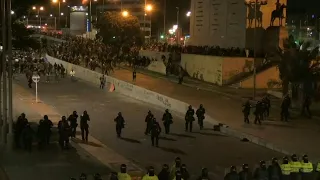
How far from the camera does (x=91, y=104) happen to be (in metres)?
32.4

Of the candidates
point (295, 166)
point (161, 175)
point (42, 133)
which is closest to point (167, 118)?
point (42, 133)

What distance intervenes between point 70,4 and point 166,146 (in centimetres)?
12738

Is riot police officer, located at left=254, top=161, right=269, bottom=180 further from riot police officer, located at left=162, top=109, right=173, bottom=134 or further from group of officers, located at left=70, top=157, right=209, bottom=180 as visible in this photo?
riot police officer, located at left=162, top=109, right=173, bottom=134

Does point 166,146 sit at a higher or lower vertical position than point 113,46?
lower

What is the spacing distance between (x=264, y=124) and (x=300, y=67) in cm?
473

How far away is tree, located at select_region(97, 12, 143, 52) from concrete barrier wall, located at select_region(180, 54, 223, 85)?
20.1 metres

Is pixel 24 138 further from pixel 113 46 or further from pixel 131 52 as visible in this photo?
pixel 113 46

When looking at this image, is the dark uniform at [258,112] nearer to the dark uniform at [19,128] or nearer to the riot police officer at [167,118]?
the riot police officer at [167,118]

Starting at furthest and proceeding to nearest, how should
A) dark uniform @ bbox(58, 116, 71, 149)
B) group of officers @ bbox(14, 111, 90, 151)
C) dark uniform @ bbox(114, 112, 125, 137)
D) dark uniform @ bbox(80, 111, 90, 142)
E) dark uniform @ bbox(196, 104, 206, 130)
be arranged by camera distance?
dark uniform @ bbox(196, 104, 206, 130) < dark uniform @ bbox(114, 112, 125, 137) < dark uniform @ bbox(80, 111, 90, 142) < dark uniform @ bbox(58, 116, 71, 149) < group of officers @ bbox(14, 111, 90, 151)

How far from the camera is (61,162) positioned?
53.6 ft

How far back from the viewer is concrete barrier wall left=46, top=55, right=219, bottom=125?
92.6ft

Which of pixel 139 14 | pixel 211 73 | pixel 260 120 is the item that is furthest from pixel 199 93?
pixel 139 14

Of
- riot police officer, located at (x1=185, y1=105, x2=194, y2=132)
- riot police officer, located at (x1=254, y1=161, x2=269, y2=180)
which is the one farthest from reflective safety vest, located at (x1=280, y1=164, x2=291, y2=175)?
riot police officer, located at (x1=185, y1=105, x2=194, y2=132)

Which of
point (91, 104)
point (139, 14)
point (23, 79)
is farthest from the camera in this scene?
point (139, 14)
